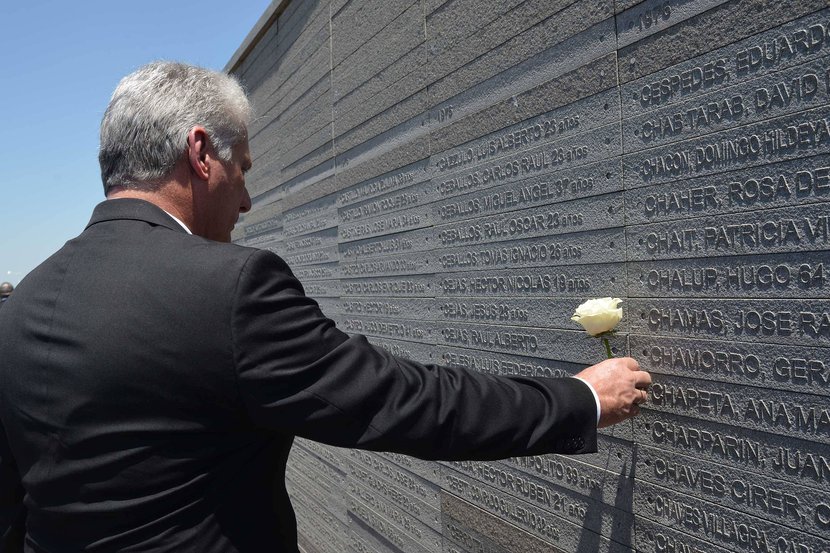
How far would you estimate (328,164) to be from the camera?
4.89 m

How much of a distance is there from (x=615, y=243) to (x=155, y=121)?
1395mm

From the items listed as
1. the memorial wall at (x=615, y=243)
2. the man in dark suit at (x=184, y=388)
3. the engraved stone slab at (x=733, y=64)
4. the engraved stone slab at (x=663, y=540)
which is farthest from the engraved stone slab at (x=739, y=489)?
the engraved stone slab at (x=733, y=64)

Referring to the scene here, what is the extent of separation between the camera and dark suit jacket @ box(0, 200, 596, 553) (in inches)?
73.7

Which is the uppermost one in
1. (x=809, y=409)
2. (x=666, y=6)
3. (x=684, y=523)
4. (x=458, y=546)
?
(x=666, y=6)

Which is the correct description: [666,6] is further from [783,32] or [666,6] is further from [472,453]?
[472,453]

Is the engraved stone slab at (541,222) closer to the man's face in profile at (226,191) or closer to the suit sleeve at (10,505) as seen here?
the man's face in profile at (226,191)

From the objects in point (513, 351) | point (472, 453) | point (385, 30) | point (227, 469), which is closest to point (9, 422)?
point (227, 469)

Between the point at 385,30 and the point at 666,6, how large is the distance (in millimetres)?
1973

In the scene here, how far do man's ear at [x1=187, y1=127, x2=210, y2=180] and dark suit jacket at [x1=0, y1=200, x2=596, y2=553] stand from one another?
193 mm

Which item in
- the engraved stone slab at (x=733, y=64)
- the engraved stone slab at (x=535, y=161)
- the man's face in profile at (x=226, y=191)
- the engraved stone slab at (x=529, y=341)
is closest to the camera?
the engraved stone slab at (x=733, y=64)

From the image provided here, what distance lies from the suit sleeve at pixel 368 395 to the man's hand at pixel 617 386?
0.08m

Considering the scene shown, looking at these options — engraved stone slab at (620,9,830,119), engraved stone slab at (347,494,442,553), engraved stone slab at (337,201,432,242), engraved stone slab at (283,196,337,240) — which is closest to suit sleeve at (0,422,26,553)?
engraved stone slab at (347,494,442,553)

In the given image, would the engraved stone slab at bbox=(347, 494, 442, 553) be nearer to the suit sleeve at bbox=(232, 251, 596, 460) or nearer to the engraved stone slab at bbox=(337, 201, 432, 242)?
the engraved stone slab at bbox=(337, 201, 432, 242)

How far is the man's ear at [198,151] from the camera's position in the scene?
2240mm
